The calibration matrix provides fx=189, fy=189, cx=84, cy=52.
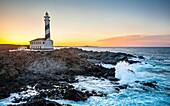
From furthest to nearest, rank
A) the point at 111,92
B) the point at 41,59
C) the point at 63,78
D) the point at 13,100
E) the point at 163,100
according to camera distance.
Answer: the point at 41,59, the point at 63,78, the point at 111,92, the point at 163,100, the point at 13,100

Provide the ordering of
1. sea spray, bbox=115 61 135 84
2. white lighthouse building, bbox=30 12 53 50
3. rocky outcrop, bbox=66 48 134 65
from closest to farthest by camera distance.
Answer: sea spray, bbox=115 61 135 84
white lighthouse building, bbox=30 12 53 50
rocky outcrop, bbox=66 48 134 65

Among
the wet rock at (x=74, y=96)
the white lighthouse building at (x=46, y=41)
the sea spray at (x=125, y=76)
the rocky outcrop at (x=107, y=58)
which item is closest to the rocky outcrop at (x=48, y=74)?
the wet rock at (x=74, y=96)

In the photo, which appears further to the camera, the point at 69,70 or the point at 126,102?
the point at 69,70

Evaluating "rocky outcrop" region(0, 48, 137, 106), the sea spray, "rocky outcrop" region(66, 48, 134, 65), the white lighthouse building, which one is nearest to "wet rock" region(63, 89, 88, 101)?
"rocky outcrop" region(0, 48, 137, 106)

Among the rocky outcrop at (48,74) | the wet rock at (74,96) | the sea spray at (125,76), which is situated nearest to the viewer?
the wet rock at (74,96)

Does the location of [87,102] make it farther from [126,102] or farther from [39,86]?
[39,86]

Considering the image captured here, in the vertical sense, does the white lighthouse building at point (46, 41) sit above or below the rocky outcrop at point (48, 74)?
above

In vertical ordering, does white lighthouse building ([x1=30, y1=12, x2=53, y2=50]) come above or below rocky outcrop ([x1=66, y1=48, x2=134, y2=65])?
A: above

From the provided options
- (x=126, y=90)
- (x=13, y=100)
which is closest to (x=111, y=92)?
(x=126, y=90)

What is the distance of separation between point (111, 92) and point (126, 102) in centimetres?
262

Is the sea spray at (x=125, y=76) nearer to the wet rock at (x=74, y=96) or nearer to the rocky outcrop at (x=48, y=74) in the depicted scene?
the rocky outcrop at (x=48, y=74)

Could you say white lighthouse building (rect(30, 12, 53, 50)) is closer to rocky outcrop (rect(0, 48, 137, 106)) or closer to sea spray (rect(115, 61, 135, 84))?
rocky outcrop (rect(0, 48, 137, 106))

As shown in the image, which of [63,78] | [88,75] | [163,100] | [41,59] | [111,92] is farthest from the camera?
[41,59]

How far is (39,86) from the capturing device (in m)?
17.3
